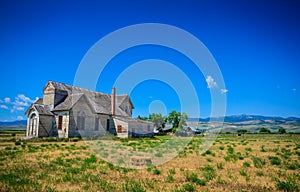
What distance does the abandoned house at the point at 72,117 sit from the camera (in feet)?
97.3

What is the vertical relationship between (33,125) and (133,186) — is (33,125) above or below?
above

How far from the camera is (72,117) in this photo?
30.3 metres

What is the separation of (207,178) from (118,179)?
9.99 ft

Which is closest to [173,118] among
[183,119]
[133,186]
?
[183,119]

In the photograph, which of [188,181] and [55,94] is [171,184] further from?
[55,94]

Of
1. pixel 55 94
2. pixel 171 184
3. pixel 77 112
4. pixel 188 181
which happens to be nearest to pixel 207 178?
pixel 188 181

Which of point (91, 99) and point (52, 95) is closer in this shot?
point (52, 95)

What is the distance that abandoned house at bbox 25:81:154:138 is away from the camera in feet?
97.3

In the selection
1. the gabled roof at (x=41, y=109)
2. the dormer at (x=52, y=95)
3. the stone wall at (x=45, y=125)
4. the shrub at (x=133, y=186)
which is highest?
the dormer at (x=52, y=95)

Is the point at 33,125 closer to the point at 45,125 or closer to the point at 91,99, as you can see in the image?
the point at 45,125

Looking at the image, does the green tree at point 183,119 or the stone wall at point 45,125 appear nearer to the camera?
the stone wall at point 45,125

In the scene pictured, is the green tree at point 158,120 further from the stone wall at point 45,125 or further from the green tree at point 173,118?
the stone wall at point 45,125

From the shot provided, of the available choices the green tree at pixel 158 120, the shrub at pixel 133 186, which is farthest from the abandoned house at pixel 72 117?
the green tree at pixel 158 120

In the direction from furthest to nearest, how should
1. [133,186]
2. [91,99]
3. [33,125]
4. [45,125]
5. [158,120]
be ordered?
[158,120] < [91,99] < [45,125] < [33,125] < [133,186]
